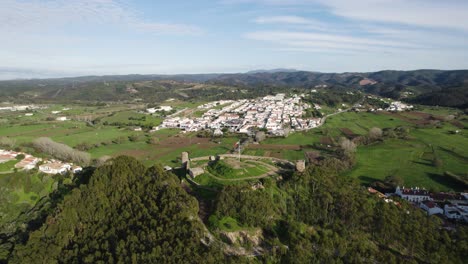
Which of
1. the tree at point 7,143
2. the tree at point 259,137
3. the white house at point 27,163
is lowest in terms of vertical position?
the tree at point 259,137

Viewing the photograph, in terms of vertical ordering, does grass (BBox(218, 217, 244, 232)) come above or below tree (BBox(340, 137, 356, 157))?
above

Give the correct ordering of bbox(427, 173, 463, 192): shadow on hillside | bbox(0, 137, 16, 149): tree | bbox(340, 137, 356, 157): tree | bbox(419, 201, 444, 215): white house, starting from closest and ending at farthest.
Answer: bbox(419, 201, 444, 215): white house → bbox(427, 173, 463, 192): shadow on hillside → bbox(340, 137, 356, 157): tree → bbox(0, 137, 16, 149): tree

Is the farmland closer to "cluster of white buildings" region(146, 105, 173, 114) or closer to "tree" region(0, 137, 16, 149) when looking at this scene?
"tree" region(0, 137, 16, 149)

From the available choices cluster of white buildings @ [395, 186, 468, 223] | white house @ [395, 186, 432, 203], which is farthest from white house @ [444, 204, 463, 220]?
white house @ [395, 186, 432, 203]

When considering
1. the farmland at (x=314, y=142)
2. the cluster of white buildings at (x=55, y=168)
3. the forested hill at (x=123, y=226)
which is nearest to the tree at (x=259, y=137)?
the farmland at (x=314, y=142)

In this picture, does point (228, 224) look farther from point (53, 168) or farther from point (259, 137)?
point (259, 137)

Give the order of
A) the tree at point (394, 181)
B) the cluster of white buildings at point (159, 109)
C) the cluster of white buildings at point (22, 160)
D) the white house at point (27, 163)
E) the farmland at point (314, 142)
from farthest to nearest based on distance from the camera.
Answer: the cluster of white buildings at point (159, 109) → the farmland at point (314, 142) → the tree at point (394, 181) → the cluster of white buildings at point (22, 160) → the white house at point (27, 163)

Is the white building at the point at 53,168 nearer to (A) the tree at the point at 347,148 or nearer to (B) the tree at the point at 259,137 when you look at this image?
(B) the tree at the point at 259,137
